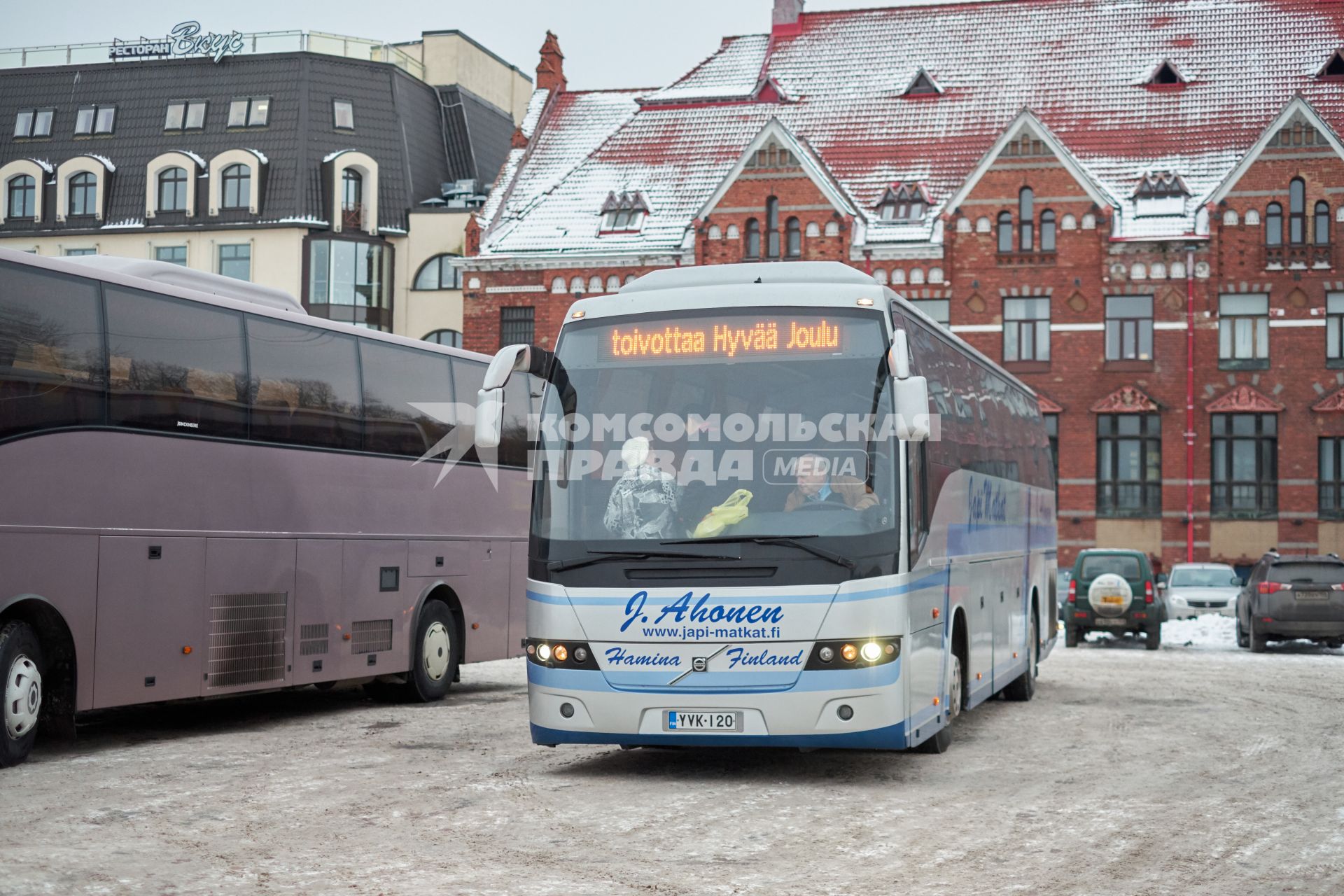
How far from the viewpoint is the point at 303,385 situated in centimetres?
1530

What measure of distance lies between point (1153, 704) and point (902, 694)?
7.79 meters

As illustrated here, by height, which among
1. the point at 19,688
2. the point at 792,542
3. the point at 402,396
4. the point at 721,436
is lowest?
the point at 19,688

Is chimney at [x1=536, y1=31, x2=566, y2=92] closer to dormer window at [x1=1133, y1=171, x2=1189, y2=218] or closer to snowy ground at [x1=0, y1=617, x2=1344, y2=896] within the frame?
dormer window at [x1=1133, y1=171, x2=1189, y2=218]

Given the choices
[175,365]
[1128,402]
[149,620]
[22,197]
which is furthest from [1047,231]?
[149,620]

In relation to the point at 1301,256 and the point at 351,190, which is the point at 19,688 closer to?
the point at 1301,256

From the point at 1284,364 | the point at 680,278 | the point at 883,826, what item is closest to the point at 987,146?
the point at 1284,364

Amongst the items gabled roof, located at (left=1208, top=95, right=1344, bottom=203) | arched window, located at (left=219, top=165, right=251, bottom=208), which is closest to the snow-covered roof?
gabled roof, located at (left=1208, top=95, right=1344, bottom=203)

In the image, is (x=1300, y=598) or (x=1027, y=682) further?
(x=1300, y=598)

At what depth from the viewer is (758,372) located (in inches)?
452

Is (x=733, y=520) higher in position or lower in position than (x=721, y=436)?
lower

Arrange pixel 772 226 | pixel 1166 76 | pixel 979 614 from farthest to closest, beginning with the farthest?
pixel 1166 76 < pixel 772 226 < pixel 979 614

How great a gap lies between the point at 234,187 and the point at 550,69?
1176 cm

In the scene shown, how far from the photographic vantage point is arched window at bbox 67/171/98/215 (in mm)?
57000

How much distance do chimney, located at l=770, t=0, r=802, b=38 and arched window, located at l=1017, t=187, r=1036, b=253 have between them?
42.8 ft
